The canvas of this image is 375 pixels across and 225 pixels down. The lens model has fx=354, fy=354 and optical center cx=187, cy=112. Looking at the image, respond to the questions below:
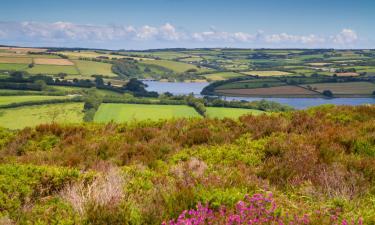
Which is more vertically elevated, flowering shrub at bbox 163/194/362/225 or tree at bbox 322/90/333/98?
flowering shrub at bbox 163/194/362/225

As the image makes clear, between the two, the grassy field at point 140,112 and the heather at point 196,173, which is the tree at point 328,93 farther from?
the heather at point 196,173

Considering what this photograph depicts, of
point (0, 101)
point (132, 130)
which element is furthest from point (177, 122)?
point (0, 101)

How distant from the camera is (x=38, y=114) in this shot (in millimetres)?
79812

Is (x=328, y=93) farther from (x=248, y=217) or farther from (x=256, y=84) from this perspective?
(x=248, y=217)

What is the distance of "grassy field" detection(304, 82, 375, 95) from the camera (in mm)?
136500

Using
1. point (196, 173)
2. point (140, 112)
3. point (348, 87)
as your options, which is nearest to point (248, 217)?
point (196, 173)

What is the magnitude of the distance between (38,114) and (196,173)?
80.1 meters

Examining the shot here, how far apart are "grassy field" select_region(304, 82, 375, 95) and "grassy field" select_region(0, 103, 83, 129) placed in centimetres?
10108

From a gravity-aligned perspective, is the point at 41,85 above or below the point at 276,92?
above

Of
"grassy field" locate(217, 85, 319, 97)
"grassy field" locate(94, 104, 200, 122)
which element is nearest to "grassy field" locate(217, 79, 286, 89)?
"grassy field" locate(217, 85, 319, 97)

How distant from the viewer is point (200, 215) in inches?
174

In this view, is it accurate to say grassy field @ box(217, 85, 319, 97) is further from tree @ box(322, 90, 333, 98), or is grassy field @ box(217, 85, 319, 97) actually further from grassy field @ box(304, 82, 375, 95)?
grassy field @ box(304, 82, 375, 95)

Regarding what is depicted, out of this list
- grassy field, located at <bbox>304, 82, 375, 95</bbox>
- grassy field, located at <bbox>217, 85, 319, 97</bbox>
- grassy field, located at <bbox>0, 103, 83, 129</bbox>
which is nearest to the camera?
grassy field, located at <bbox>0, 103, 83, 129</bbox>

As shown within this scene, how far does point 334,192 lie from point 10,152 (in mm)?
9668
